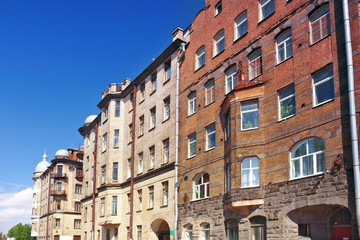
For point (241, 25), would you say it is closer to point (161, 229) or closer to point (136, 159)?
point (136, 159)

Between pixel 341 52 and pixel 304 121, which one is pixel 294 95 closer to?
pixel 304 121

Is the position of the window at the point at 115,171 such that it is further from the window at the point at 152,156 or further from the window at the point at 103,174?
the window at the point at 152,156

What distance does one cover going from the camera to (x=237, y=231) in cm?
2181

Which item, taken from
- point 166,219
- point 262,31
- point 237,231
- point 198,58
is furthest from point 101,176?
point 262,31

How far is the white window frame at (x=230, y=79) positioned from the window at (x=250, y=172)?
494cm

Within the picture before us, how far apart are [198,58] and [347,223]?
15.6m

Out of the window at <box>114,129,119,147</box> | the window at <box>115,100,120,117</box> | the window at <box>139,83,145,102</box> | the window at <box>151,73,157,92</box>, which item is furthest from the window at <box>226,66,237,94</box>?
the window at <box>115,100,120,117</box>

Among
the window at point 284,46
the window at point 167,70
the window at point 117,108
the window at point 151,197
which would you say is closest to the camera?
the window at point 284,46

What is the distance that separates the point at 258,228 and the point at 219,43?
1183 centimetres

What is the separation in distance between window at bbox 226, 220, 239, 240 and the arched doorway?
9.09m

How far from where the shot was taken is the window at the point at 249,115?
21.4 metres

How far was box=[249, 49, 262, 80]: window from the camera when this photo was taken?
22236 mm

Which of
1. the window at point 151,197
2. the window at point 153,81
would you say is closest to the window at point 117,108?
the window at point 153,81

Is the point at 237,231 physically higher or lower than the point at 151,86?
lower
